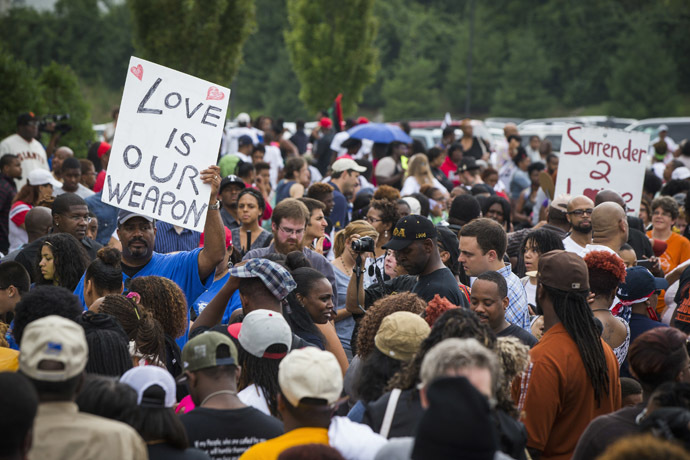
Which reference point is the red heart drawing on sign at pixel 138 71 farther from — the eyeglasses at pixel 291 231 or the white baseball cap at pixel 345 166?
the white baseball cap at pixel 345 166

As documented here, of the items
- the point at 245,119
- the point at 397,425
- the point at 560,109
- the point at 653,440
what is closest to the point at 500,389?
the point at 397,425

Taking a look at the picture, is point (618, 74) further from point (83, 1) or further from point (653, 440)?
point (653, 440)

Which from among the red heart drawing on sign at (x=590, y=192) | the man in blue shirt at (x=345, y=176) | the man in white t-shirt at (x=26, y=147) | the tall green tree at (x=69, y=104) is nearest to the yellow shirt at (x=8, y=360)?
the man in blue shirt at (x=345, y=176)

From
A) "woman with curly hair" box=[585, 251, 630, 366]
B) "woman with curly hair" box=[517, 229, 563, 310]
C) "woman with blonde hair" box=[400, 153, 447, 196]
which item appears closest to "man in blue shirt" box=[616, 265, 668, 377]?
"woman with curly hair" box=[585, 251, 630, 366]

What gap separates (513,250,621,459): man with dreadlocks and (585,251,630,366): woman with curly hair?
83 centimetres

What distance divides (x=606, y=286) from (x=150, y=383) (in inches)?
126

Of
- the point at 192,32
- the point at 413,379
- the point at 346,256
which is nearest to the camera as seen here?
the point at 413,379

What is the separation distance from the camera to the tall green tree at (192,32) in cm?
2012

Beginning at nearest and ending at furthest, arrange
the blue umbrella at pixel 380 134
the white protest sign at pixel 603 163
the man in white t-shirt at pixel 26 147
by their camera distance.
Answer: the white protest sign at pixel 603 163, the man in white t-shirt at pixel 26 147, the blue umbrella at pixel 380 134

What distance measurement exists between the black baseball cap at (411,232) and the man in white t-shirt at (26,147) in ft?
26.6

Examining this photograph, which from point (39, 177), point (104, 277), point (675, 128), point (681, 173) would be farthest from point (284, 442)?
point (675, 128)

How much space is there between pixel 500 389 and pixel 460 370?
71 cm

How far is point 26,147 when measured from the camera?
1267 cm

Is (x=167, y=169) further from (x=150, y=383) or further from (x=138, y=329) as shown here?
(x=150, y=383)
